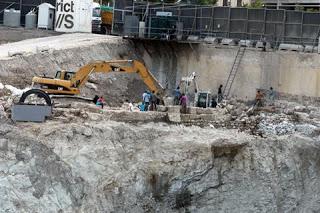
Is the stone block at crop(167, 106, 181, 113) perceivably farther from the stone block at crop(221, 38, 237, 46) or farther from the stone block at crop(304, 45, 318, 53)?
the stone block at crop(304, 45, 318, 53)

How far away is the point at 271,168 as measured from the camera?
1168 inches

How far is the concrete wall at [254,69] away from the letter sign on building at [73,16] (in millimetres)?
8860

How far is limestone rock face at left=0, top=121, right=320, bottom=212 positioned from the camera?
82.8 ft

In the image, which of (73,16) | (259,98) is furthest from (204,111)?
(73,16)

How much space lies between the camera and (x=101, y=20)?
52875 millimetres

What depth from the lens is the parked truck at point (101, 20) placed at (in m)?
52.3

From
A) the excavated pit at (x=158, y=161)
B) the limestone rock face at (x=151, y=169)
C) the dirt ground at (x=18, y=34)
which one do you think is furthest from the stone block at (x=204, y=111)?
the dirt ground at (x=18, y=34)

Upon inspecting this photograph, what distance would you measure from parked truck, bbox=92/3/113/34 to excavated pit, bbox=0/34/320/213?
58.5 feet

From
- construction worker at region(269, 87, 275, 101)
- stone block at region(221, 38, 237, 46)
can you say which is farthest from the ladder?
construction worker at region(269, 87, 275, 101)

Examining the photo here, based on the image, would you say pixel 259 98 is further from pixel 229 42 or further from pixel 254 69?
pixel 229 42

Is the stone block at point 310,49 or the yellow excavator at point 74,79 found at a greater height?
the stone block at point 310,49

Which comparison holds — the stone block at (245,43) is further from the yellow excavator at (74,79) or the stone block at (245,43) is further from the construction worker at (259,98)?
the yellow excavator at (74,79)

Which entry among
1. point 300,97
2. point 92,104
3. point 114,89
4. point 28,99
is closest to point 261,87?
point 300,97

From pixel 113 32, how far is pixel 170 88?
20.6 feet
